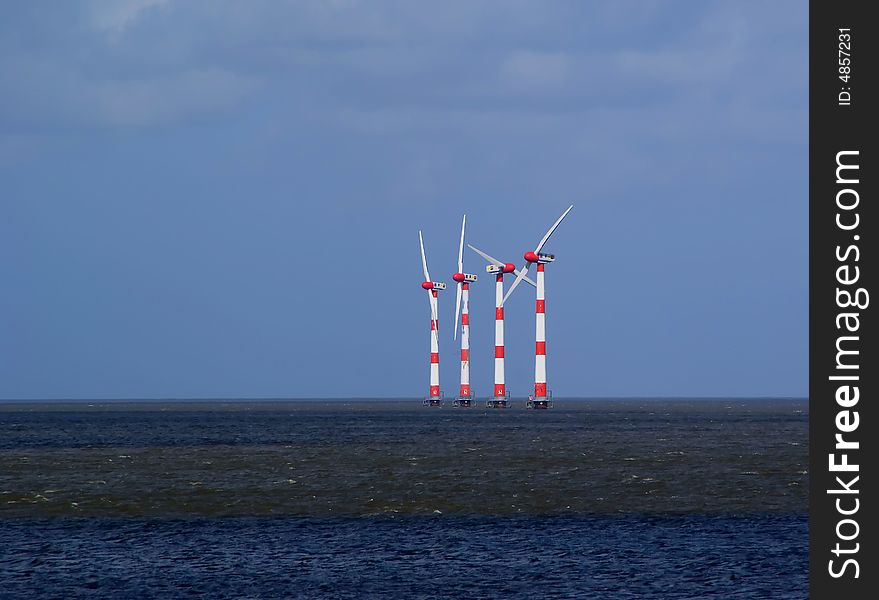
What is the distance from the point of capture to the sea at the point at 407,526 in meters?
42.6

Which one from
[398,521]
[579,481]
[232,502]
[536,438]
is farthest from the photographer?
[536,438]

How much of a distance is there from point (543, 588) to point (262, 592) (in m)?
8.71

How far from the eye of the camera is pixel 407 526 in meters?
58.2

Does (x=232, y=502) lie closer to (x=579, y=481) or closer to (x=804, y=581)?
(x=579, y=481)

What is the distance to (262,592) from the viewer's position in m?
41.2

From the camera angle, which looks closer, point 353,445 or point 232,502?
point 232,502

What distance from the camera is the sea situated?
140 ft

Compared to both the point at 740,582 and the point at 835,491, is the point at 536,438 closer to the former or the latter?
the point at 740,582

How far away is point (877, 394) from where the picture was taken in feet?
114

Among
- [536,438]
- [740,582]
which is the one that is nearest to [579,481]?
[740,582]

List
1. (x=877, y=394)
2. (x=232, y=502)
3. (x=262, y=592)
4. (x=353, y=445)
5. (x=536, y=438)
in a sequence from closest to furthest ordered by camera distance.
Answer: (x=877, y=394) < (x=262, y=592) < (x=232, y=502) < (x=353, y=445) < (x=536, y=438)

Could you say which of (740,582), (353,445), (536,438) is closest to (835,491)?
(740,582)

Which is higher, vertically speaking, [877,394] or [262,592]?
[877,394]

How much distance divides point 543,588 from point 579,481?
4053 centimetres
